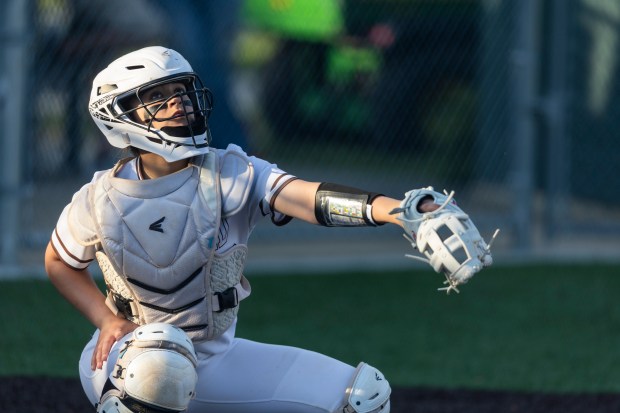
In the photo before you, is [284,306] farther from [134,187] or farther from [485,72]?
[134,187]

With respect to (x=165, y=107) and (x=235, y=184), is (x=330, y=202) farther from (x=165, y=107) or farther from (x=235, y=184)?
(x=165, y=107)

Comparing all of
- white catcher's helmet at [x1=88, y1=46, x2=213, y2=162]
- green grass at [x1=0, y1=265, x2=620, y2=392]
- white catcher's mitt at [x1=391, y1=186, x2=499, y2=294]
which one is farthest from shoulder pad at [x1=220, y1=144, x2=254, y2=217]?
green grass at [x1=0, y1=265, x2=620, y2=392]

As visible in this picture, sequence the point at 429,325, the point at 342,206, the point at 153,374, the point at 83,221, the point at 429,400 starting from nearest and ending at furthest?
1. the point at 153,374
2. the point at 342,206
3. the point at 83,221
4. the point at 429,400
5. the point at 429,325

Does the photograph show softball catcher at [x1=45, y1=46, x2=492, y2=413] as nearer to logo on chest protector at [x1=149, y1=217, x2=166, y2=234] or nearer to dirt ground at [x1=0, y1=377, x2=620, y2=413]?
logo on chest protector at [x1=149, y1=217, x2=166, y2=234]

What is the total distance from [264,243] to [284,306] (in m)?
1.65

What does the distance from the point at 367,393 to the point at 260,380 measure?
1.14ft

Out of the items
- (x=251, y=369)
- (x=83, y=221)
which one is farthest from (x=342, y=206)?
(x=83, y=221)

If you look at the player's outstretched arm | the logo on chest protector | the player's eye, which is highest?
the player's eye

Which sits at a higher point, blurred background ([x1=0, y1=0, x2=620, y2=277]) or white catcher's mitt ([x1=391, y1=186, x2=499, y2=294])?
white catcher's mitt ([x1=391, y1=186, x2=499, y2=294])

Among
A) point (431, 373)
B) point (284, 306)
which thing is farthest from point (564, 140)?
point (431, 373)

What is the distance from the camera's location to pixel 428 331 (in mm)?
6676

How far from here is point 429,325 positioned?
6809 millimetres

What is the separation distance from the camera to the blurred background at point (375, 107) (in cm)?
816

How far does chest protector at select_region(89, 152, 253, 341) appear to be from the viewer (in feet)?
12.0
